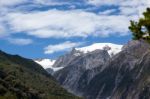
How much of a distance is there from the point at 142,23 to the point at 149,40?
5.49 ft

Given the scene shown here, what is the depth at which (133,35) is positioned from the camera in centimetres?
4394

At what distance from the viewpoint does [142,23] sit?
140 feet

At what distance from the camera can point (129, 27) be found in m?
43.3

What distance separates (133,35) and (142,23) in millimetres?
1819

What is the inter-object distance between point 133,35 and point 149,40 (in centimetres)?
170

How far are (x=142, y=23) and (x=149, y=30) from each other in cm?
99

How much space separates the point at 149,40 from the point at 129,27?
2123 millimetres

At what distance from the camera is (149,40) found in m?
42.9

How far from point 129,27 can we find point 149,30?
179 centimetres

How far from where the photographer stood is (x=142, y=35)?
43.4 meters

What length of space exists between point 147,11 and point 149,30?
217 cm

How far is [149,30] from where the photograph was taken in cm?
4297

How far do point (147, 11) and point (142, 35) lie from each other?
2.75 metres

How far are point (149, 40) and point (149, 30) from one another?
34.9 inches
